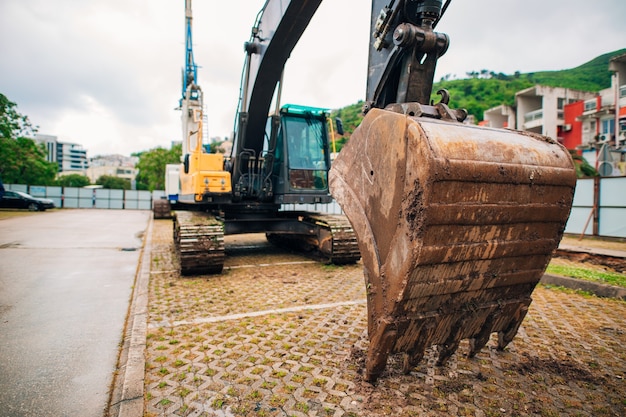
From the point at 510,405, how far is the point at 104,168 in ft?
511

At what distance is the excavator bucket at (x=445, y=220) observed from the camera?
2.25m

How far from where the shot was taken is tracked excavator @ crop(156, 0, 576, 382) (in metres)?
2.27

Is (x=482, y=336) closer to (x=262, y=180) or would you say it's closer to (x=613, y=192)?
(x=262, y=180)

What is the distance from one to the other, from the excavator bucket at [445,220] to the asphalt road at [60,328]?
2155 millimetres

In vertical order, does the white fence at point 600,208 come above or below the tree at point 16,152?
below

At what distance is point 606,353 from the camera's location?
139 inches

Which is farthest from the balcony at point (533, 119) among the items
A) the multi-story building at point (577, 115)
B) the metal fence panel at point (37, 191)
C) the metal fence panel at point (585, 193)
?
the metal fence panel at point (37, 191)

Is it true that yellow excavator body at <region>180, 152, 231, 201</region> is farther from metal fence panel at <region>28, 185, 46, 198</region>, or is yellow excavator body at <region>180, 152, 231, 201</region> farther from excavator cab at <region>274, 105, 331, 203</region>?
metal fence panel at <region>28, 185, 46, 198</region>

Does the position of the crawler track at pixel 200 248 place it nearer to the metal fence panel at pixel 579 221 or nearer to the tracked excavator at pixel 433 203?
the tracked excavator at pixel 433 203

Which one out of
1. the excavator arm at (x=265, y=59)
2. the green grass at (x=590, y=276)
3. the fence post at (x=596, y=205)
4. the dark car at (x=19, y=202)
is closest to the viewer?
the excavator arm at (x=265, y=59)

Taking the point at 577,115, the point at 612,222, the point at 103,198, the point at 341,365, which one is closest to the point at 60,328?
the point at 341,365

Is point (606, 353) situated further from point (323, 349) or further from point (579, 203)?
point (579, 203)

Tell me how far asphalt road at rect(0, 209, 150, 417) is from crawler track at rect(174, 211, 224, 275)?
37.8 inches

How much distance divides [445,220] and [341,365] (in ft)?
5.35
